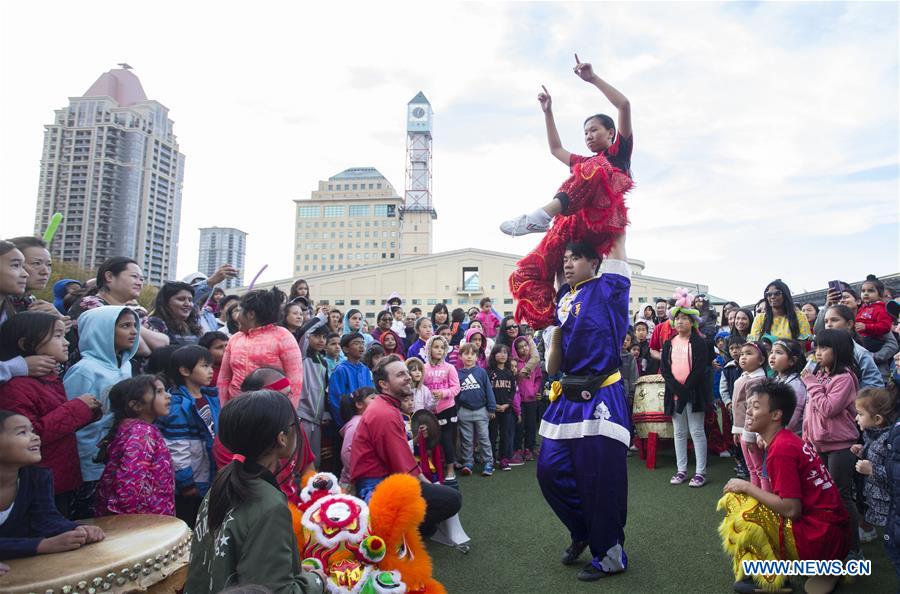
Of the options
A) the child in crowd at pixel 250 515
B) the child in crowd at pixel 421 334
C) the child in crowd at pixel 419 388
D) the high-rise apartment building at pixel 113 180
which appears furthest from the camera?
the high-rise apartment building at pixel 113 180

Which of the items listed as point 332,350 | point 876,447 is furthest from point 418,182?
point 876,447

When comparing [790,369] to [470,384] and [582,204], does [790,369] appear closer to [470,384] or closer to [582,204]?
[582,204]

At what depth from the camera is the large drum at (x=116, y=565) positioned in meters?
1.96

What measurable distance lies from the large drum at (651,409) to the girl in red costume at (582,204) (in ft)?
10.5

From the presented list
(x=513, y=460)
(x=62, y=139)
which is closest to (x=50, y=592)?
(x=513, y=460)

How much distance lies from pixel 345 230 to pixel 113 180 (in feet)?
138

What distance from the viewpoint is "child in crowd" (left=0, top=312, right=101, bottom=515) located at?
2723 mm

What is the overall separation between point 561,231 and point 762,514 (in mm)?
2026

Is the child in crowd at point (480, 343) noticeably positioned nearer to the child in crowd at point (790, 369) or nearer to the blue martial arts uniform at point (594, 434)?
the child in crowd at point (790, 369)

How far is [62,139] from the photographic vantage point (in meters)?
46.7

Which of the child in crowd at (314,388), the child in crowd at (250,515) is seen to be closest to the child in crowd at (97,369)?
the child in crowd at (250,515)

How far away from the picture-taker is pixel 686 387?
5.83 metres

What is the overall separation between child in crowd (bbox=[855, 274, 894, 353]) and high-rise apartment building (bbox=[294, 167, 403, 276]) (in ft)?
272

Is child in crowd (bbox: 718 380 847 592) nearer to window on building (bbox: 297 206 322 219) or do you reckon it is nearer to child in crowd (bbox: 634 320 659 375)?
child in crowd (bbox: 634 320 659 375)
